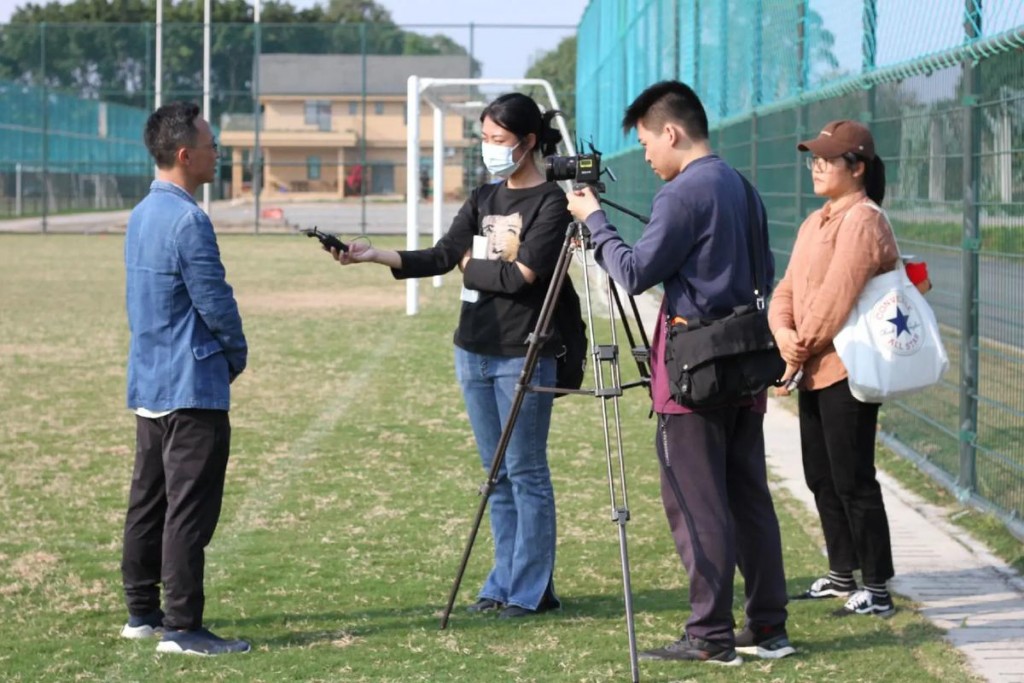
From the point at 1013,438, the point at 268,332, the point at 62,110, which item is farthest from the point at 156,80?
the point at 1013,438

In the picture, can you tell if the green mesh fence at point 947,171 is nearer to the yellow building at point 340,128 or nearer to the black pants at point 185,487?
the black pants at point 185,487

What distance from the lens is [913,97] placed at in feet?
28.7

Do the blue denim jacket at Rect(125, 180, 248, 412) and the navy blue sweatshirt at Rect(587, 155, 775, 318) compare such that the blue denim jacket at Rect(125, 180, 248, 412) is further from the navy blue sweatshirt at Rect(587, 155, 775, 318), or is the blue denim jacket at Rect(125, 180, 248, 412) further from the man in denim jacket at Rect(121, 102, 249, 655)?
the navy blue sweatshirt at Rect(587, 155, 775, 318)

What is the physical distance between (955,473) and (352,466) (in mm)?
3374

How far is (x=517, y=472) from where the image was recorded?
5.87 metres

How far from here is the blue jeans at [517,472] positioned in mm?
5832

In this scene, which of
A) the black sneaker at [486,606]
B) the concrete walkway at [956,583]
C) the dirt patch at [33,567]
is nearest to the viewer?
the concrete walkway at [956,583]

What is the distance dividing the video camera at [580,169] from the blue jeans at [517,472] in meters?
0.78

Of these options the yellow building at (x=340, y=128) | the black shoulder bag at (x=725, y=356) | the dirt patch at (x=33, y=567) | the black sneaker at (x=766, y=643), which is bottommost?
the dirt patch at (x=33, y=567)

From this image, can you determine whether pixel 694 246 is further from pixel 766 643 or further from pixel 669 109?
pixel 766 643

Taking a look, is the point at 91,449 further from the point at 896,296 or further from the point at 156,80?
the point at 156,80

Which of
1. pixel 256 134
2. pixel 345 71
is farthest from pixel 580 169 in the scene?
pixel 345 71

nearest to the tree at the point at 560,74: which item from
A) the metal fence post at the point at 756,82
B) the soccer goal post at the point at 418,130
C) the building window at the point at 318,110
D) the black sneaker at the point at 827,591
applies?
the building window at the point at 318,110

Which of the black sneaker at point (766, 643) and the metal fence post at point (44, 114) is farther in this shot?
the metal fence post at point (44, 114)
